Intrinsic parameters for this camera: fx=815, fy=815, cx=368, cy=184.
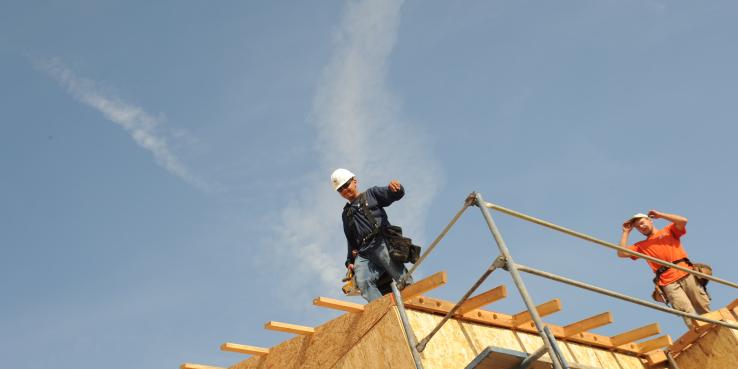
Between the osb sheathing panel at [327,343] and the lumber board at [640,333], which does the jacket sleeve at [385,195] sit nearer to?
the osb sheathing panel at [327,343]

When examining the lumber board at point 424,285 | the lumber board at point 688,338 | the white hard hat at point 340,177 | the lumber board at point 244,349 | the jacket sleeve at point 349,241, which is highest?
the white hard hat at point 340,177

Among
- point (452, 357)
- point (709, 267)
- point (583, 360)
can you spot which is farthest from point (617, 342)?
point (452, 357)

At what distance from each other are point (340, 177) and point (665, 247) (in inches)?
170

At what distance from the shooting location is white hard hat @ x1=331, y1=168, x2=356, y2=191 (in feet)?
31.2

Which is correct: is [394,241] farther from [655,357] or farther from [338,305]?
[655,357]

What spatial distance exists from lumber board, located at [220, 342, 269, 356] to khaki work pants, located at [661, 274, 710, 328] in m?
5.00

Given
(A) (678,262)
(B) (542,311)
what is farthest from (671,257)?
(B) (542,311)

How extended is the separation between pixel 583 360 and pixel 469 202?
115 inches

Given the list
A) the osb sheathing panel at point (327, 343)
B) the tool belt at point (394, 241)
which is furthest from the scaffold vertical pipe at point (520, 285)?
the tool belt at point (394, 241)

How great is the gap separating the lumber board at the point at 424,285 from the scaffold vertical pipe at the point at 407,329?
0.23 ft

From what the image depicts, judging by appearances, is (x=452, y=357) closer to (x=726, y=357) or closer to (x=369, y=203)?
(x=369, y=203)

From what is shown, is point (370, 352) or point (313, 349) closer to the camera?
point (370, 352)

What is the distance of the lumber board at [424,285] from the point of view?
25.1 feet

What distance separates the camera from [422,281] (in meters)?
7.79
